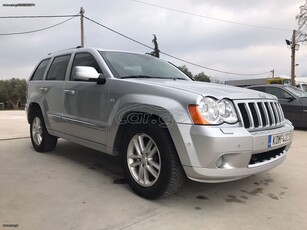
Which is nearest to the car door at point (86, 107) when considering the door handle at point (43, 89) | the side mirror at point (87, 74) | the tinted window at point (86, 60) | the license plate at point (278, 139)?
the tinted window at point (86, 60)

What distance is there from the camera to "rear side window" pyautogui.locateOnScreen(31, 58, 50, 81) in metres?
5.70

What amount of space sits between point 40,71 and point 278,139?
428 cm

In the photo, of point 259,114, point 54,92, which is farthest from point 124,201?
point 54,92

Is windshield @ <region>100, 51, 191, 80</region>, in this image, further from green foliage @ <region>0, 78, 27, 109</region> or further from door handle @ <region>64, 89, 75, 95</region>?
green foliage @ <region>0, 78, 27, 109</region>

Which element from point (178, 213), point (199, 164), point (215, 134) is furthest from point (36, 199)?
point (215, 134)

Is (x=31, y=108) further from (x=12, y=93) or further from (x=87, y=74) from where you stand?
(x=12, y=93)

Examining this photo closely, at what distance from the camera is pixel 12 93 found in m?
42.5

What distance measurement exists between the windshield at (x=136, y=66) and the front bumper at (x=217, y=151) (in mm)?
1362

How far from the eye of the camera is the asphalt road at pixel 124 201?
2.86m

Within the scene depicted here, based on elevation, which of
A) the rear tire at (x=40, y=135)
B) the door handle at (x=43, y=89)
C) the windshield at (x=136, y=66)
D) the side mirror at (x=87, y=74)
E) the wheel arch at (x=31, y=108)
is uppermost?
the windshield at (x=136, y=66)

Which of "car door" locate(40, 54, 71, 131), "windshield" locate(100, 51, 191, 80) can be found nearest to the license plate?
"windshield" locate(100, 51, 191, 80)

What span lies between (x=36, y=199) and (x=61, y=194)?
26 cm

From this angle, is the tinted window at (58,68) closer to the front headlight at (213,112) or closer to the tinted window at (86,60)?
the tinted window at (86,60)

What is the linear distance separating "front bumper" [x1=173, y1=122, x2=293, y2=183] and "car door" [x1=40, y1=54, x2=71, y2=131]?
2501 mm
